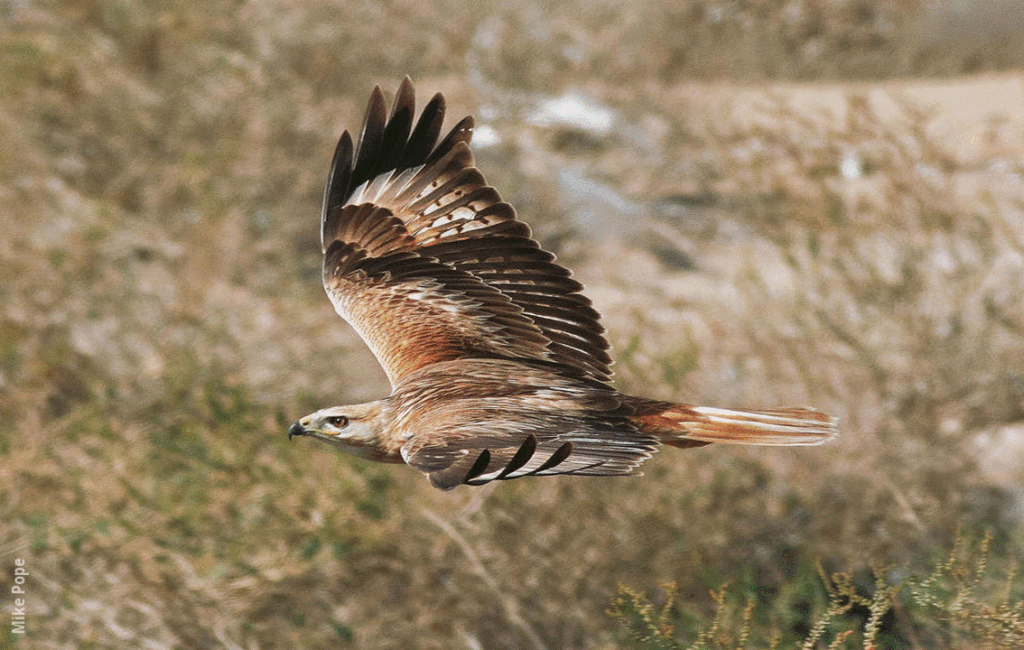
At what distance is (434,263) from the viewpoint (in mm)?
3502

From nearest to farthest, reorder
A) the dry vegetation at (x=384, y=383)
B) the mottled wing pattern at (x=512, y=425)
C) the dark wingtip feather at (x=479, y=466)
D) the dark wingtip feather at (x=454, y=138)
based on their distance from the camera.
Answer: the dark wingtip feather at (x=479, y=466)
the mottled wing pattern at (x=512, y=425)
the dark wingtip feather at (x=454, y=138)
the dry vegetation at (x=384, y=383)

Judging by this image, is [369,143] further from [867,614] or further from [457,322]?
[867,614]

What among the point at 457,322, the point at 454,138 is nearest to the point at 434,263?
the point at 457,322

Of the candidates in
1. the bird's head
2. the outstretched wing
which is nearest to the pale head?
the bird's head

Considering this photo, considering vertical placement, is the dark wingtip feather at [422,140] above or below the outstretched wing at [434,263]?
above

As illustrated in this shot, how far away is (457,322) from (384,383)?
82.1 inches

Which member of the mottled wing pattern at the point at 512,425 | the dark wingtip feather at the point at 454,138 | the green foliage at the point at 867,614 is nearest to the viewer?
the mottled wing pattern at the point at 512,425

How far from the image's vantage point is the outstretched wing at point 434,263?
3377mm

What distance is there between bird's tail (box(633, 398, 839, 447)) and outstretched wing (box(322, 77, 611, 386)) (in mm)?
388

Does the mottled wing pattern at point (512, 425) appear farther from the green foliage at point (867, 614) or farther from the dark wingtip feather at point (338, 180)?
the dark wingtip feather at point (338, 180)

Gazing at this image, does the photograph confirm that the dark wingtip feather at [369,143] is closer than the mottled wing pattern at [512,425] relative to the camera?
No

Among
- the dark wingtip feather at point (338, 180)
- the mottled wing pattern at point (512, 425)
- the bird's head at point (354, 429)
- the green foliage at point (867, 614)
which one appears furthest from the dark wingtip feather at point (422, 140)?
the green foliage at point (867, 614)

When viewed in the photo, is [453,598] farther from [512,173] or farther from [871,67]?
[871,67]

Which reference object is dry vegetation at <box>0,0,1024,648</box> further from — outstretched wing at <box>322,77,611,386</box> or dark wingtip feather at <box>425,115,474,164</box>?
dark wingtip feather at <box>425,115,474,164</box>
